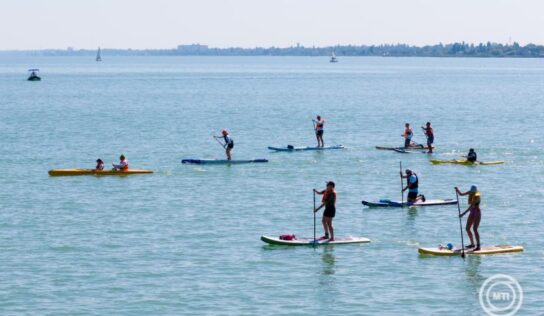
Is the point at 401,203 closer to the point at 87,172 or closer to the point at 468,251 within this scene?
the point at 468,251

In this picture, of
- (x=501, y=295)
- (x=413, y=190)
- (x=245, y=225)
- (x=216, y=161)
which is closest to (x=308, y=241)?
(x=245, y=225)

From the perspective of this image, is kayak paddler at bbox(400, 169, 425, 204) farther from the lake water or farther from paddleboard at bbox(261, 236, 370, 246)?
paddleboard at bbox(261, 236, 370, 246)

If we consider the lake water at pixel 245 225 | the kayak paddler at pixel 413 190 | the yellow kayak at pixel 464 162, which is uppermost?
the kayak paddler at pixel 413 190

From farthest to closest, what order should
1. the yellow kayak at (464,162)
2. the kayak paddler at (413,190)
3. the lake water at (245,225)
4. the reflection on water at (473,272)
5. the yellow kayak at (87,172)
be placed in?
the yellow kayak at (464,162), the yellow kayak at (87,172), the kayak paddler at (413,190), the reflection on water at (473,272), the lake water at (245,225)

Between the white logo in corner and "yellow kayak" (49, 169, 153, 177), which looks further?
"yellow kayak" (49, 169, 153, 177)

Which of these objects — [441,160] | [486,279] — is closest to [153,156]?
[441,160]

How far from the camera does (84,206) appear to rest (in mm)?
45906

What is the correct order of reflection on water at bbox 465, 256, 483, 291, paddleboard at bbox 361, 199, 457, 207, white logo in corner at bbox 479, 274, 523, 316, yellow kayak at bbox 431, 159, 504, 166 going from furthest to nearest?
yellow kayak at bbox 431, 159, 504, 166
paddleboard at bbox 361, 199, 457, 207
reflection on water at bbox 465, 256, 483, 291
white logo in corner at bbox 479, 274, 523, 316

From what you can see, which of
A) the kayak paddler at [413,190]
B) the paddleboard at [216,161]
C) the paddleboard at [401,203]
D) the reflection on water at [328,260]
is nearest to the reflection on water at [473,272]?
the reflection on water at [328,260]

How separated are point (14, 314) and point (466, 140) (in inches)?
2126

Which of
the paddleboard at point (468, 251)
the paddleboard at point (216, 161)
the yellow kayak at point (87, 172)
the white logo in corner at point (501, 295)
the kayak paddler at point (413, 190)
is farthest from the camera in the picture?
the paddleboard at point (216, 161)

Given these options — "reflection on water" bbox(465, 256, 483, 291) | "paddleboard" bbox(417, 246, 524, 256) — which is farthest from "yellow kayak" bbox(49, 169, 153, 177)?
"reflection on water" bbox(465, 256, 483, 291)

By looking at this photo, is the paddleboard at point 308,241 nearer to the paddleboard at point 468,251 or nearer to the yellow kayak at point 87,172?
the paddleboard at point 468,251

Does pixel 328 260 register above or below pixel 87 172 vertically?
above
